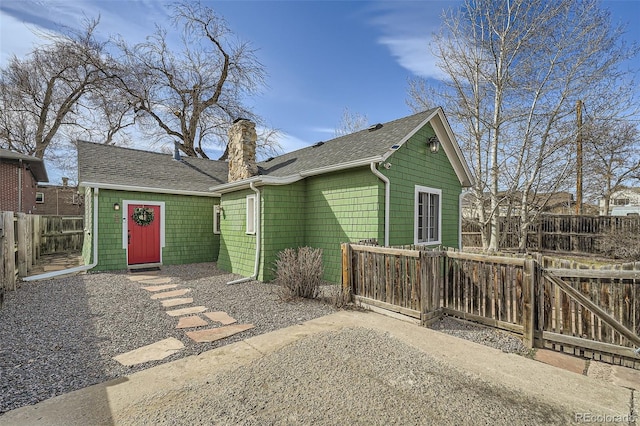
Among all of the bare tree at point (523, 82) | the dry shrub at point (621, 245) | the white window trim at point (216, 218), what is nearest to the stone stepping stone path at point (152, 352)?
the white window trim at point (216, 218)

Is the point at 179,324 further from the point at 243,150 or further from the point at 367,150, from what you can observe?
the point at 243,150

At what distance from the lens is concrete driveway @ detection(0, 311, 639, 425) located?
2.41 m

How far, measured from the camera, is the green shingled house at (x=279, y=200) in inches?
295

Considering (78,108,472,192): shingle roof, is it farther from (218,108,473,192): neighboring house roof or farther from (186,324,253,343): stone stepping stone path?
(186,324,253,343): stone stepping stone path

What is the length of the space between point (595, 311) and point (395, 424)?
2.90 metres

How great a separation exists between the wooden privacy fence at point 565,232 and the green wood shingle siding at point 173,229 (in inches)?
440

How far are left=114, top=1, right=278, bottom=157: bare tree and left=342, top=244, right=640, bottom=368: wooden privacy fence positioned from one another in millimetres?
19149

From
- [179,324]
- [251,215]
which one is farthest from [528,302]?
[251,215]

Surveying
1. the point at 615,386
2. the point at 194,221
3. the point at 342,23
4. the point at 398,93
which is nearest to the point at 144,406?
the point at 615,386

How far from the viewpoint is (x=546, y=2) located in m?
11.3

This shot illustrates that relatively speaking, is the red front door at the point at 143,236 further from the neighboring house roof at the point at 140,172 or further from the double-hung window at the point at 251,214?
the double-hung window at the point at 251,214

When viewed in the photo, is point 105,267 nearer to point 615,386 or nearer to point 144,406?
point 144,406

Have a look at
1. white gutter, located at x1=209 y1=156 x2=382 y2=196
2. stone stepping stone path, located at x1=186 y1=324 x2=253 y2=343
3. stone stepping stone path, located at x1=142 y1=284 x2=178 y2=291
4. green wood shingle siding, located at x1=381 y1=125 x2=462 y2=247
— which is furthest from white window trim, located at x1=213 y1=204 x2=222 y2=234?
stone stepping stone path, located at x1=186 y1=324 x2=253 y2=343

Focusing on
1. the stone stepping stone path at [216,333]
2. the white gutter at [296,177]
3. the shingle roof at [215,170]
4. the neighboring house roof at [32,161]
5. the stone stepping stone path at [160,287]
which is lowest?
the stone stepping stone path at [160,287]
